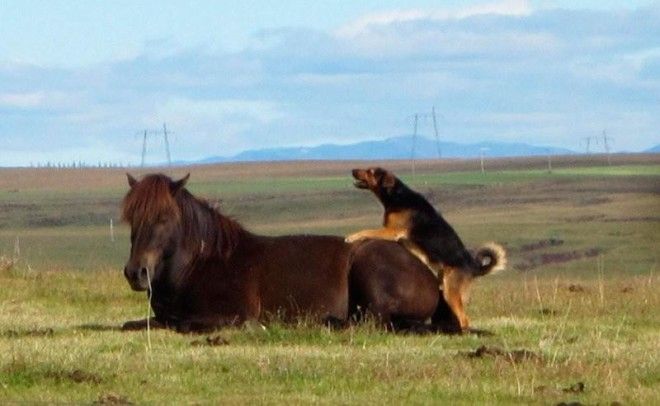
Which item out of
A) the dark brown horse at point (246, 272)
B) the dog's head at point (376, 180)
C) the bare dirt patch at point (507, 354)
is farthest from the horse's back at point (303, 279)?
the bare dirt patch at point (507, 354)

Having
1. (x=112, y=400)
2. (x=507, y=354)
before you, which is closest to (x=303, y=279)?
(x=507, y=354)

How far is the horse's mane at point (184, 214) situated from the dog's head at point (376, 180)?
1969 mm

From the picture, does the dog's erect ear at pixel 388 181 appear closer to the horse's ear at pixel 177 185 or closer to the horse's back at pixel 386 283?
the horse's back at pixel 386 283

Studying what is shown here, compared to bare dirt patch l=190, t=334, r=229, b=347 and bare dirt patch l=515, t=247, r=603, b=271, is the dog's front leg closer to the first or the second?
bare dirt patch l=190, t=334, r=229, b=347

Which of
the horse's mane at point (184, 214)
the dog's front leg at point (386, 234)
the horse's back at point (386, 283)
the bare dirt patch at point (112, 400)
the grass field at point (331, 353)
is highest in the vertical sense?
the horse's mane at point (184, 214)

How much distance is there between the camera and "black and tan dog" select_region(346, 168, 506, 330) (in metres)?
16.6

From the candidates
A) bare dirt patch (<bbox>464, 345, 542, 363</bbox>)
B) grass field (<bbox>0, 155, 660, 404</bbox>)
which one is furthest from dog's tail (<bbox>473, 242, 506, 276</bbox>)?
bare dirt patch (<bbox>464, 345, 542, 363</bbox>)

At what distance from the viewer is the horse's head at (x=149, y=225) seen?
15.3 metres

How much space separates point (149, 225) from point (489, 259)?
138 inches

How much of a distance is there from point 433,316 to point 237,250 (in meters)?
2.01

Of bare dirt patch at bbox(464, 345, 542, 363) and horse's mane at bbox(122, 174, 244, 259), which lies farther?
horse's mane at bbox(122, 174, 244, 259)

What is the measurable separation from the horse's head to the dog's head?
2.72 metres

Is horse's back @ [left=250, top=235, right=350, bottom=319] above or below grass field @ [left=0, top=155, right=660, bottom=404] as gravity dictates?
above

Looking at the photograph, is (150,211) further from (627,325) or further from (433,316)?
(627,325)
